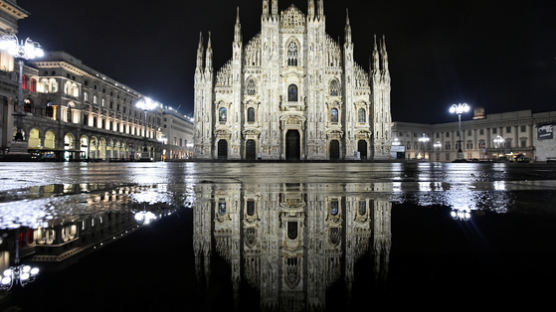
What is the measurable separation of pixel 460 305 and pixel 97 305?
2.28 feet

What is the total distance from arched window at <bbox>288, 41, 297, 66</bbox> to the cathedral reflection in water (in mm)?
34011

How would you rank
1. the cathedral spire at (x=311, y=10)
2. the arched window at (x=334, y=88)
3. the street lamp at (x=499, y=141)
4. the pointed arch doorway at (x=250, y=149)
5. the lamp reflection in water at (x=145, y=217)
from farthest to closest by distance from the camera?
the street lamp at (x=499, y=141) → the arched window at (x=334, y=88) → the pointed arch doorway at (x=250, y=149) → the cathedral spire at (x=311, y=10) → the lamp reflection in water at (x=145, y=217)

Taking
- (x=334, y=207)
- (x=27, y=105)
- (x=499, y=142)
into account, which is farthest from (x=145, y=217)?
(x=499, y=142)

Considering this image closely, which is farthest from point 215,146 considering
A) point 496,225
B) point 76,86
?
point 496,225

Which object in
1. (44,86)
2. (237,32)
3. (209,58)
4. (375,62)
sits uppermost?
(237,32)

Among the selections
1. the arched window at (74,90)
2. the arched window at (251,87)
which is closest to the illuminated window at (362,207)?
the arched window at (251,87)

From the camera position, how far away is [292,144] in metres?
34.7

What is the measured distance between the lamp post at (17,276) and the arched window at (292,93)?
110 feet

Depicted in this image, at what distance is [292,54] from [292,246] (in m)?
35.1

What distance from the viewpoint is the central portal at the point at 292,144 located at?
34.6 meters

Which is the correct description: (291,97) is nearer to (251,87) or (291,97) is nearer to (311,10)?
(251,87)

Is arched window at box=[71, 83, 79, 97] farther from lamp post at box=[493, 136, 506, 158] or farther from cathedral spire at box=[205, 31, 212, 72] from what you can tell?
lamp post at box=[493, 136, 506, 158]

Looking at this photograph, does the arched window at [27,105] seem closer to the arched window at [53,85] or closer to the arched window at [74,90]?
the arched window at [53,85]

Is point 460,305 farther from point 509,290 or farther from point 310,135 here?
point 310,135
